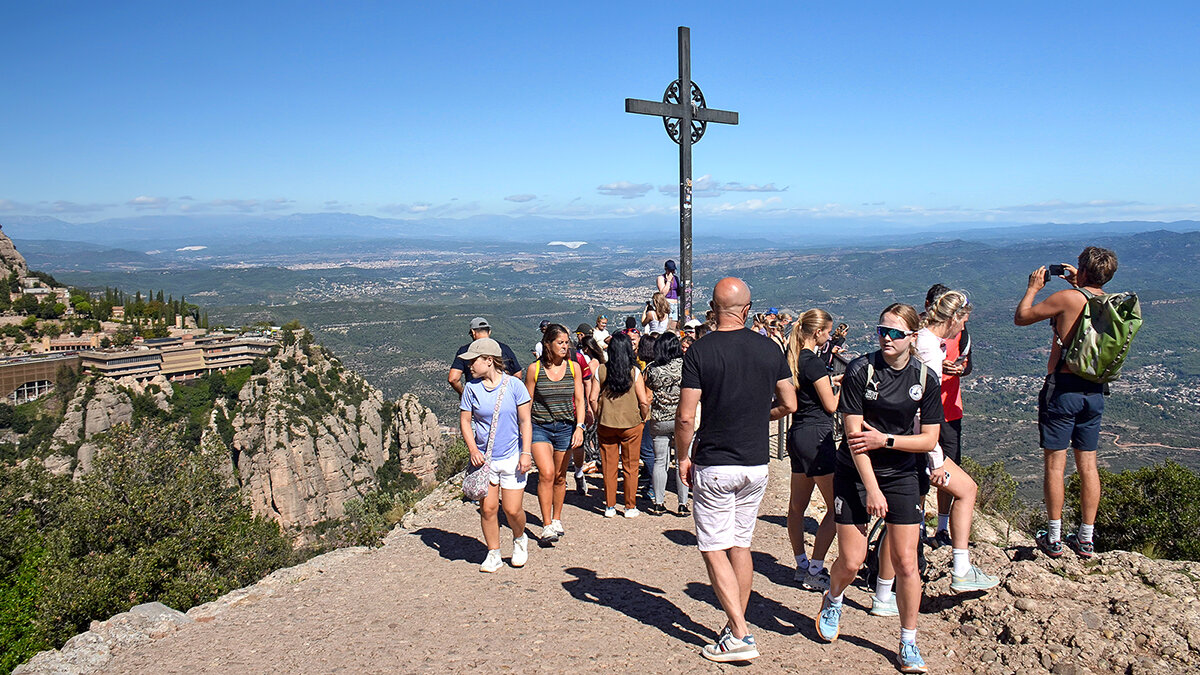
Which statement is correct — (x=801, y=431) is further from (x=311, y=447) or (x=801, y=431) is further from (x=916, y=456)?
(x=311, y=447)

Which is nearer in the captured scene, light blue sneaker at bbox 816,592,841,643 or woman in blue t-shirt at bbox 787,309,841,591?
light blue sneaker at bbox 816,592,841,643

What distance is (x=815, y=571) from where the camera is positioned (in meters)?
5.27

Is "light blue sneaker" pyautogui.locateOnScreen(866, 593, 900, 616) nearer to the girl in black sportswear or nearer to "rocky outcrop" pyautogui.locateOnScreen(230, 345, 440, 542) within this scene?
the girl in black sportswear

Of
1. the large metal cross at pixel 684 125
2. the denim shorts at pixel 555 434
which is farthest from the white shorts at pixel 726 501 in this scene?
the large metal cross at pixel 684 125

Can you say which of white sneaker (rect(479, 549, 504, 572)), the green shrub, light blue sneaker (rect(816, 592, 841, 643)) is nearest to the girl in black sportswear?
light blue sneaker (rect(816, 592, 841, 643))

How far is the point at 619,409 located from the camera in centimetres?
703

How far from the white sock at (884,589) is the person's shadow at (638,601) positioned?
1181 millimetres

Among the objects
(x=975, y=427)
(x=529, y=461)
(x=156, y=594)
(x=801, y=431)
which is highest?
(x=801, y=431)

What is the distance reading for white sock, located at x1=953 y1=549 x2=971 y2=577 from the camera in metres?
4.63

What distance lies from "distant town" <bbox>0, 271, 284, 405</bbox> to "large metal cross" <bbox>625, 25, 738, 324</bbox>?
6275 centimetres

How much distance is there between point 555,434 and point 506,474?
913 mm

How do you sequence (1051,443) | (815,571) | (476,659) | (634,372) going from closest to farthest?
(476,659)
(1051,443)
(815,571)
(634,372)

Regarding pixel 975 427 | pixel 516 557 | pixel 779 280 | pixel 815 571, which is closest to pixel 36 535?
pixel 516 557

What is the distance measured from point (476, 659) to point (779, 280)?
541 feet
